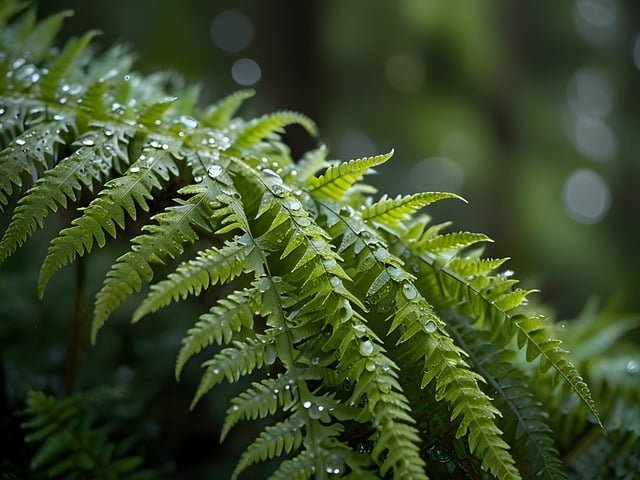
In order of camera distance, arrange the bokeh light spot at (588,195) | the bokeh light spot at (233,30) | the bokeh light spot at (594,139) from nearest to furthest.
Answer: the bokeh light spot at (233,30) → the bokeh light spot at (588,195) → the bokeh light spot at (594,139)

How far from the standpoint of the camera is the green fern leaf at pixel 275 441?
635mm

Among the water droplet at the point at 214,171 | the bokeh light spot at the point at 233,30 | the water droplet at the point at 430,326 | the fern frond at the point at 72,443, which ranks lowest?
the fern frond at the point at 72,443

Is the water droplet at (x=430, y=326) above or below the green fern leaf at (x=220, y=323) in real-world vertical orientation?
above

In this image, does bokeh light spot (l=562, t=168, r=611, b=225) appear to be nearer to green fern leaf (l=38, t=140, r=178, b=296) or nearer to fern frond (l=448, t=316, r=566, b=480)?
fern frond (l=448, t=316, r=566, b=480)

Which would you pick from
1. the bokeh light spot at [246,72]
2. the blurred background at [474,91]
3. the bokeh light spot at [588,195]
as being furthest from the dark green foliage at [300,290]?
the bokeh light spot at [588,195]

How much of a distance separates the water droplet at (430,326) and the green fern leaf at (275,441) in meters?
0.18

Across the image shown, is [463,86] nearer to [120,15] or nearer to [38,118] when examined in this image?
[120,15]

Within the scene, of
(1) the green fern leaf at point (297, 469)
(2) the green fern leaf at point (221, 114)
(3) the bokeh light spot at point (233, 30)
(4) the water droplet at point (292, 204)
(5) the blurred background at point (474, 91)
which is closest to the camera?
(1) the green fern leaf at point (297, 469)

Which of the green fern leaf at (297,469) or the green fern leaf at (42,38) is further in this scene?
the green fern leaf at (42,38)

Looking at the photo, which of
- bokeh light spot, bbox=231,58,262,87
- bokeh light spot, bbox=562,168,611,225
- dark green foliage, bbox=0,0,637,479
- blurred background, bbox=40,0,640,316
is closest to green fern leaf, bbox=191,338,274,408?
dark green foliage, bbox=0,0,637,479

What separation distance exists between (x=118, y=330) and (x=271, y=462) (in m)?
0.63

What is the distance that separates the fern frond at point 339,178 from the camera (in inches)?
30.7

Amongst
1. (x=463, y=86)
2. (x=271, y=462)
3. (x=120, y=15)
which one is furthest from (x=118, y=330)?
(x=463, y=86)

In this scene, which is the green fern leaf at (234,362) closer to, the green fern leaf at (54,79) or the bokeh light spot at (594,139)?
the green fern leaf at (54,79)
